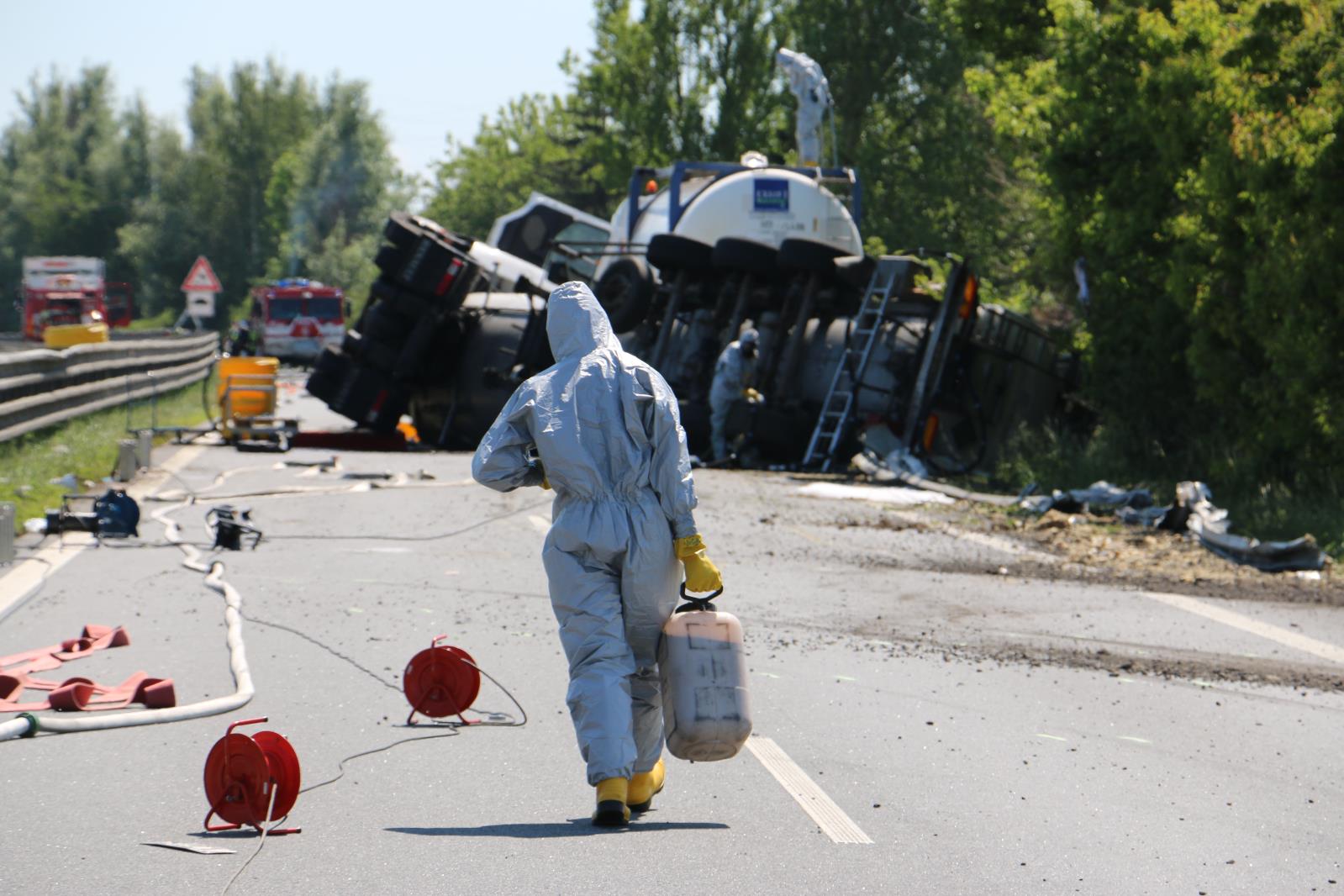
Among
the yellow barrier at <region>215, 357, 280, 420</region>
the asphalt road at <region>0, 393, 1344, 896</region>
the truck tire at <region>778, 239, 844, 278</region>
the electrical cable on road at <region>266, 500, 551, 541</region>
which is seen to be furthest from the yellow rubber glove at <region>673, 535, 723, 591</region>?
the yellow barrier at <region>215, 357, 280, 420</region>

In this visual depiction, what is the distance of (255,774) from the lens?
5.21 m

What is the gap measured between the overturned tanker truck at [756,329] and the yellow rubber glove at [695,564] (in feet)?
50.6

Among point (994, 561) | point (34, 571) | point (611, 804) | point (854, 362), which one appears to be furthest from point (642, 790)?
point (854, 362)

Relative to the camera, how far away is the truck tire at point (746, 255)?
Result: 73.4 feet

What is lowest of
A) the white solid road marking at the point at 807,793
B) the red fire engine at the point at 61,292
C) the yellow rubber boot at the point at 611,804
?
the red fire engine at the point at 61,292

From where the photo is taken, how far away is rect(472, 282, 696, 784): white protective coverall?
18.6 ft

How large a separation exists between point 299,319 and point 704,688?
52.3 m

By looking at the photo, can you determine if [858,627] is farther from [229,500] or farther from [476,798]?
[229,500]

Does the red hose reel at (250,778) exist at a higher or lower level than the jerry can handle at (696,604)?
lower

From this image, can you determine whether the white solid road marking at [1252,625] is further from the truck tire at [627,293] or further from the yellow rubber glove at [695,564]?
the truck tire at [627,293]

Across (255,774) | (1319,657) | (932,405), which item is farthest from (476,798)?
(932,405)

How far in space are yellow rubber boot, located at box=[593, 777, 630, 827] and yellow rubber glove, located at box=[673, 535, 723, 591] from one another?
0.69m

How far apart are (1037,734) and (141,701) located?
3738 millimetres

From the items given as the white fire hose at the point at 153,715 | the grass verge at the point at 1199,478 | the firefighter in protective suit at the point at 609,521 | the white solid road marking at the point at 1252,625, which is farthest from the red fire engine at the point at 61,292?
the firefighter in protective suit at the point at 609,521
